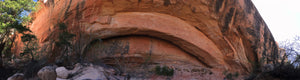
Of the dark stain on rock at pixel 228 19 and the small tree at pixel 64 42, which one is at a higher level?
the dark stain on rock at pixel 228 19

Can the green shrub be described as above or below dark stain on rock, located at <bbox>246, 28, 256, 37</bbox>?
below

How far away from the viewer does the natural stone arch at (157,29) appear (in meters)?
→ 10.5

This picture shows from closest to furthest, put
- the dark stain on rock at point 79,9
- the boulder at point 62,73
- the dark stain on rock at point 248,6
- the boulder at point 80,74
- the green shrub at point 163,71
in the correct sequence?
the boulder at point 80,74 → the boulder at point 62,73 → the green shrub at point 163,71 → the dark stain on rock at point 79,9 → the dark stain on rock at point 248,6

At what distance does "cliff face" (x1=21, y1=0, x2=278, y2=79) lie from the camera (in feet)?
34.6

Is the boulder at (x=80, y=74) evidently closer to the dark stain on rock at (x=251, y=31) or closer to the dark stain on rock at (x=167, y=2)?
the dark stain on rock at (x=167, y=2)

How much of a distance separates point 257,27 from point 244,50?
1.80 m

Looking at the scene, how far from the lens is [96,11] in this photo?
10414 millimetres

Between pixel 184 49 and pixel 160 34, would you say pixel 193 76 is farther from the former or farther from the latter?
pixel 160 34

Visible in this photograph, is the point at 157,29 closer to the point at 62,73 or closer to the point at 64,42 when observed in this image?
the point at 64,42

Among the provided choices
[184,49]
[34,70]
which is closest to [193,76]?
[184,49]

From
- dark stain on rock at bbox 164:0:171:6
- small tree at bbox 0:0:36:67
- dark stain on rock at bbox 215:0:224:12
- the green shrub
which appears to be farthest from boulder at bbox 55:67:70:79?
dark stain on rock at bbox 215:0:224:12

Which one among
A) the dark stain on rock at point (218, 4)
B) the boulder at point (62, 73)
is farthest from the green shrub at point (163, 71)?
the dark stain on rock at point (218, 4)

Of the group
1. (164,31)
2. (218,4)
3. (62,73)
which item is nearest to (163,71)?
(164,31)

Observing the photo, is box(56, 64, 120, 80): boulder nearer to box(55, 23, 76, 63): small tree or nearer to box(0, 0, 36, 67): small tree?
box(55, 23, 76, 63): small tree
